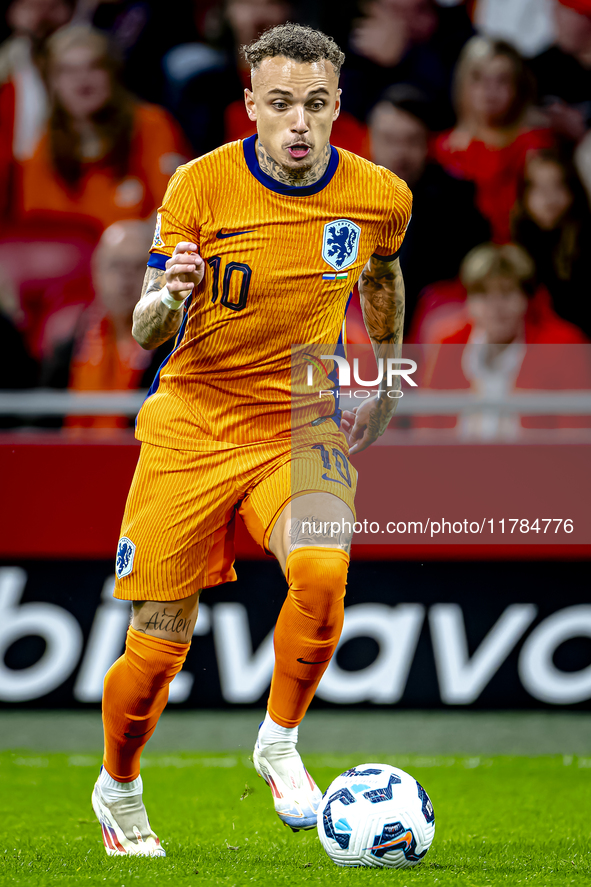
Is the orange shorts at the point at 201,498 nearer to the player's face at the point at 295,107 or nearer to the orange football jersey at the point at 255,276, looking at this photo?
the orange football jersey at the point at 255,276

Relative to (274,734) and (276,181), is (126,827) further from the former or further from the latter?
(276,181)

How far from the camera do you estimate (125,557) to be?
9.24 feet

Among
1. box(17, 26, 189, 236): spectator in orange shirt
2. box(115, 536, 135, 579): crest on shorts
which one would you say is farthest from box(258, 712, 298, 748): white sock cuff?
box(17, 26, 189, 236): spectator in orange shirt

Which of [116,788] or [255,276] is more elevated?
[255,276]

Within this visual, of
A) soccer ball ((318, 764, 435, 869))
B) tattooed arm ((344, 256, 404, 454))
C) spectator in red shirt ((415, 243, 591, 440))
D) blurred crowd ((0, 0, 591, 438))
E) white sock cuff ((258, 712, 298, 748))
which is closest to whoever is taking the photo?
soccer ball ((318, 764, 435, 869))

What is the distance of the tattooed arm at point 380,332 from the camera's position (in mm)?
3029

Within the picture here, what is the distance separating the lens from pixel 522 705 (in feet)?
15.6

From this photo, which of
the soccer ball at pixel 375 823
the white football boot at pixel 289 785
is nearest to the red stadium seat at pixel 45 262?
the white football boot at pixel 289 785

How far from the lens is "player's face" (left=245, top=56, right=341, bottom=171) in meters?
2.62

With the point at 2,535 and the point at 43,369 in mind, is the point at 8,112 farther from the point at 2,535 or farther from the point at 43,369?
the point at 2,535

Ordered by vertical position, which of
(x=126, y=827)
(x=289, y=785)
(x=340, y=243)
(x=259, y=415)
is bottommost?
(x=126, y=827)

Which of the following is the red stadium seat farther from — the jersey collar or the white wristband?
the white wristband

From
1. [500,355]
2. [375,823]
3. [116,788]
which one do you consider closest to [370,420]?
[375,823]

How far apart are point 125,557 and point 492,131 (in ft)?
13.5
